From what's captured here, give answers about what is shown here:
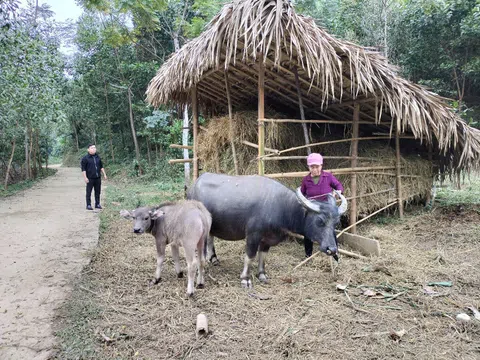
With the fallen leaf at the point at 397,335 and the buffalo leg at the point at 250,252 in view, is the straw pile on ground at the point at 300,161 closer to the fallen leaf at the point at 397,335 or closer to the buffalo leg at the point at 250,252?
the buffalo leg at the point at 250,252

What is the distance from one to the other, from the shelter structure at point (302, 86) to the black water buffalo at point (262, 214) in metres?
0.96

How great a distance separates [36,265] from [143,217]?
7.06ft

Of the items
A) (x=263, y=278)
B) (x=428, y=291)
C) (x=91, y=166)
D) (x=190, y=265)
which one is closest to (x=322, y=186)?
(x=263, y=278)

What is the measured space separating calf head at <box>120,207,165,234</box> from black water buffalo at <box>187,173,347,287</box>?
74 centimetres

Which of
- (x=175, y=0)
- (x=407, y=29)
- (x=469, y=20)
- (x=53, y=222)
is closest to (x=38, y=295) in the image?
(x=53, y=222)

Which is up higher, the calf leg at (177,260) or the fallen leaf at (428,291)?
the calf leg at (177,260)

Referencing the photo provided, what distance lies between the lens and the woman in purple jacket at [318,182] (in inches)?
161

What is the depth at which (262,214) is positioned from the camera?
398cm

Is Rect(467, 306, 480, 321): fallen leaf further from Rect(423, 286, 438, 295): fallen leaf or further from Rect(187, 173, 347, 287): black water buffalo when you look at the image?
Rect(187, 173, 347, 287): black water buffalo

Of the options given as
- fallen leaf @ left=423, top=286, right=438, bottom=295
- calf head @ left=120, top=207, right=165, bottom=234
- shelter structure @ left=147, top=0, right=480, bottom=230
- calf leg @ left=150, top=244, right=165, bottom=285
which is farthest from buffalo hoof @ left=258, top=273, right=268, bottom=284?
fallen leaf @ left=423, top=286, right=438, bottom=295

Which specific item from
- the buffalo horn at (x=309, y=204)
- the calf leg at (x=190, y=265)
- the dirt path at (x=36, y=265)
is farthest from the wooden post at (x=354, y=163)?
the dirt path at (x=36, y=265)

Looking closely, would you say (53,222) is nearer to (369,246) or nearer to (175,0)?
(369,246)

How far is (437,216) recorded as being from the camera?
6852 millimetres

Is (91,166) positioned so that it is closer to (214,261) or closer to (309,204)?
(214,261)
